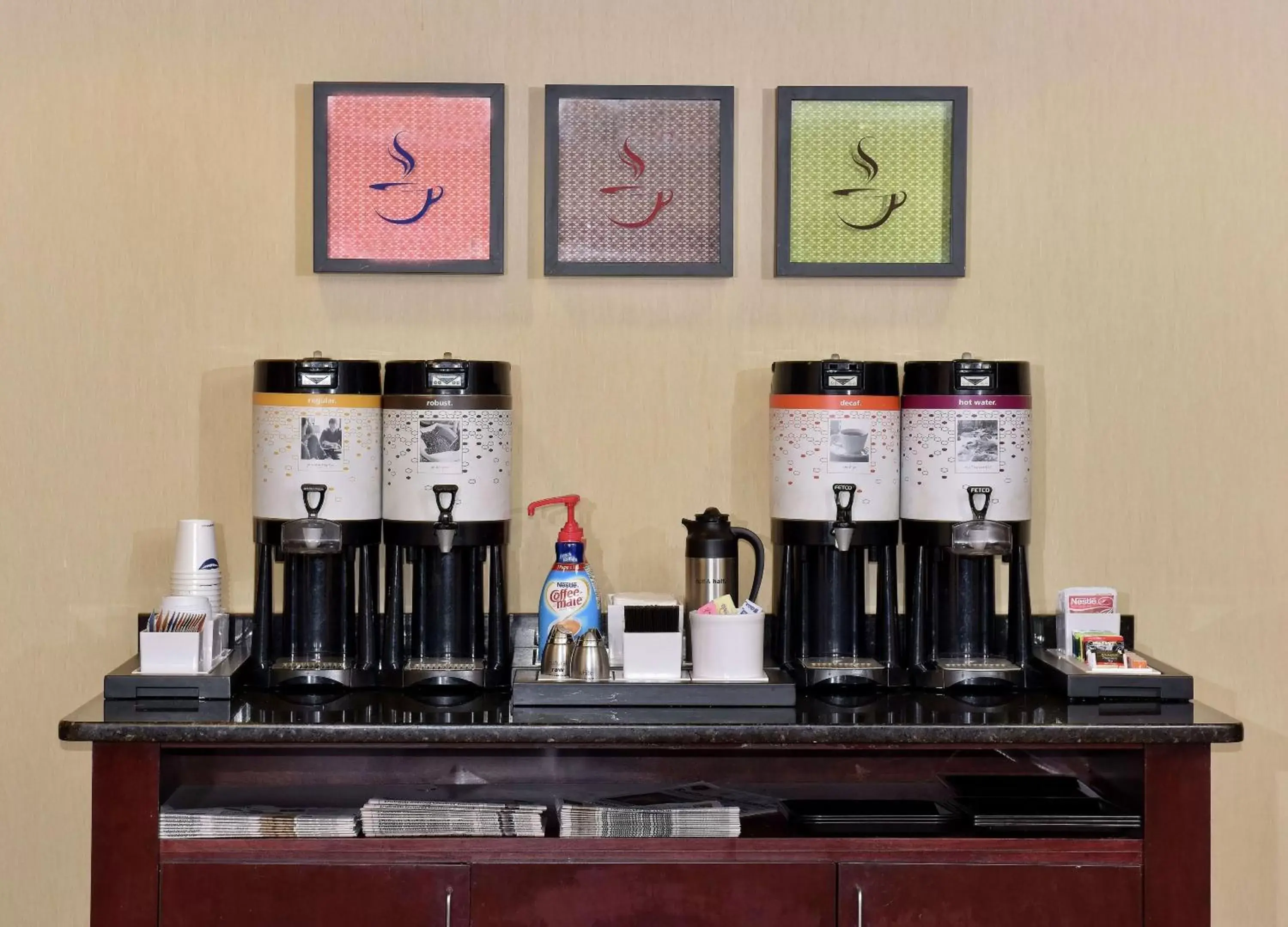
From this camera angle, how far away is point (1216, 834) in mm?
2543

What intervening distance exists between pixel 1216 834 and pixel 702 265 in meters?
1.41

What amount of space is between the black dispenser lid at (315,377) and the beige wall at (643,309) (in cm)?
23

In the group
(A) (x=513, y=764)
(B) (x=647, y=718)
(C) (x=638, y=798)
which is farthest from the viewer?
(A) (x=513, y=764)

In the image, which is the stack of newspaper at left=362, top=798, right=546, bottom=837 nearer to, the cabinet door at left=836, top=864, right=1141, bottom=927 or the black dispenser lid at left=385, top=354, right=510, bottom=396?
the cabinet door at left=836, top=864, right=1141, bottom=927

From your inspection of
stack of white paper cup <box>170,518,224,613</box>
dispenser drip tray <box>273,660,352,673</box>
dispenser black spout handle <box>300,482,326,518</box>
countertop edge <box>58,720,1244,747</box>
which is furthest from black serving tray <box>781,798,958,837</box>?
stack of white paper cup <box>170,518,224,613</box>

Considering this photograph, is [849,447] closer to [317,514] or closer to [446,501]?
[446,501]

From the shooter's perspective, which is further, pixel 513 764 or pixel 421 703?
pixel 513 764

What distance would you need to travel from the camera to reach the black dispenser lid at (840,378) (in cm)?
230

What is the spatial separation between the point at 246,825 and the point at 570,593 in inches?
24.3

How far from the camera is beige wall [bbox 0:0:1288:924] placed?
98.2 inches

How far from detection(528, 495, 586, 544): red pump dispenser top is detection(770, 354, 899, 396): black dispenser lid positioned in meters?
0.42

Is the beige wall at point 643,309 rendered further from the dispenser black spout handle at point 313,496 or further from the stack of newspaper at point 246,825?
the stack of newspaper at point 246,825

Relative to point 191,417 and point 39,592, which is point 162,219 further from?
point 39,592

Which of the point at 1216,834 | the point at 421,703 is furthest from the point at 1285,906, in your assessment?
the point at 421,703
